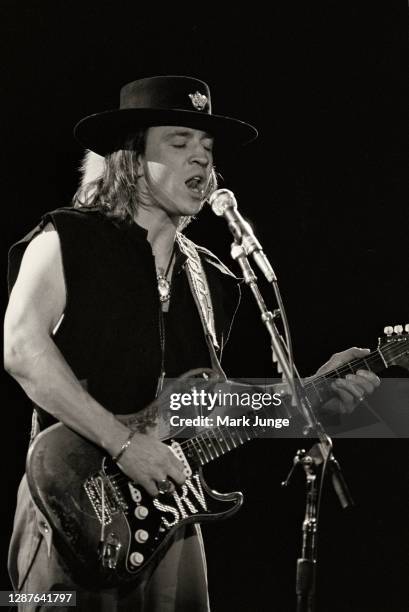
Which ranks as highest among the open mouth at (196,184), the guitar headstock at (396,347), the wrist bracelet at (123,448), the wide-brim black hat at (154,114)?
the wide-brim black hat at (154,114)

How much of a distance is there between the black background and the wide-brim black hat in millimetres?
67

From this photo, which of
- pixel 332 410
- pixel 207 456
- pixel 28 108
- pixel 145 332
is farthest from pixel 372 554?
pixel 28 108

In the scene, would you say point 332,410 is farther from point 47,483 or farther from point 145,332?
point 47,483

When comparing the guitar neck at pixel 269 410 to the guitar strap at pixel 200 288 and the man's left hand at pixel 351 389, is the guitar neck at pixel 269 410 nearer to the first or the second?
the man's left hand at pixel 351 389

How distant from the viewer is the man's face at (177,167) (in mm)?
1886

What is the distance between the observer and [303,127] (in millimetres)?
2115

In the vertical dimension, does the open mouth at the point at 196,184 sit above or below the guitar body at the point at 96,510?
above

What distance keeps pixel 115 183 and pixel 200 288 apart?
0.36 metres

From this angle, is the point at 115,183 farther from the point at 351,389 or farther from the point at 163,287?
the point at 351,389

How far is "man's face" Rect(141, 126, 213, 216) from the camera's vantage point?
1886 mm

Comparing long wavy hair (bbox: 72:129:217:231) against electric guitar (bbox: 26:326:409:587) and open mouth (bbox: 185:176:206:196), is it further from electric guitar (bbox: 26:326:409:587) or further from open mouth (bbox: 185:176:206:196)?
electric guitar (bbox: 26:326:409:587)

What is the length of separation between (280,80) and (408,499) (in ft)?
4.05

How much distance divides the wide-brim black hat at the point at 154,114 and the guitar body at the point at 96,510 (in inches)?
31.1

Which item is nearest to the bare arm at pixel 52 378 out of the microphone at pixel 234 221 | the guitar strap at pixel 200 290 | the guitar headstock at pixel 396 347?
the guitar strap at pixel 200 290
